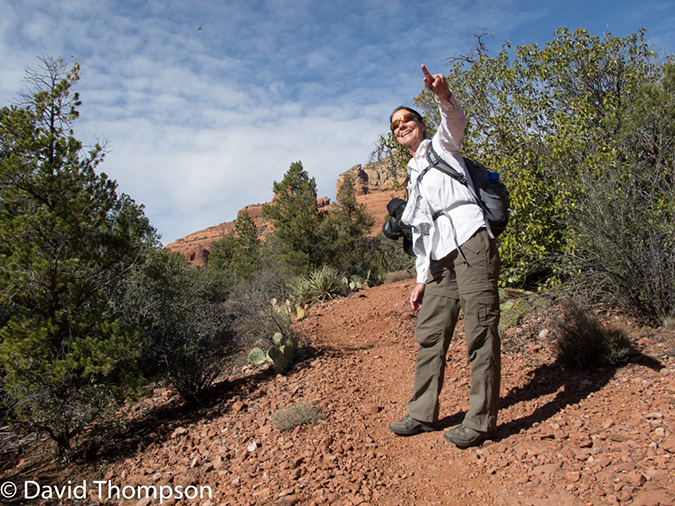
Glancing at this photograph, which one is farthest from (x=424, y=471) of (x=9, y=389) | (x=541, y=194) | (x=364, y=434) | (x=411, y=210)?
(x=541, y=194)

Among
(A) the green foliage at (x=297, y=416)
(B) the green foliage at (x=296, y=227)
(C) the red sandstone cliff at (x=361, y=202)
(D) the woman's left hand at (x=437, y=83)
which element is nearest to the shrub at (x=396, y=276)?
(B) the green foliage at (x=296, y=227)

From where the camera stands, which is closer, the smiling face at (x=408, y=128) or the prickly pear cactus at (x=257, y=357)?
the smiling face at (x=408, y=128)

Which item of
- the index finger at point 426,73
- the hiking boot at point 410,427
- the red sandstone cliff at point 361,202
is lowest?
the hiking boot at point 410,427

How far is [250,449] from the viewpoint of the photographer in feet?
10.0

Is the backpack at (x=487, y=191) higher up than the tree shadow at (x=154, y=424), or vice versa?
the backpack at (x=487, y=191)

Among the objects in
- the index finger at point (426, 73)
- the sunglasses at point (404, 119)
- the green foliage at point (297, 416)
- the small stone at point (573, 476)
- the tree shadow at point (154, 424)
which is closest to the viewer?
the small stone at point (573, 476)

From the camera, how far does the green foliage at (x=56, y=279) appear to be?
3.29 metres

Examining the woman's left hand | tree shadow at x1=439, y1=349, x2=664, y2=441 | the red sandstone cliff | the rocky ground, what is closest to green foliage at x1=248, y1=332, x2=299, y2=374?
the rocky ground

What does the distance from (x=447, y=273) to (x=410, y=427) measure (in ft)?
3.38

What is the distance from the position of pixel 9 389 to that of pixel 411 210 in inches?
128

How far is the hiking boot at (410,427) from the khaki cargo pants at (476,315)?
1.17ft

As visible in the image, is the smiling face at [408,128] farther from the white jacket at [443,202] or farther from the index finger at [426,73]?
→ the index finger at [426,73]

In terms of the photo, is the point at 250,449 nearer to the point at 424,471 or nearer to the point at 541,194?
the point at 424,471

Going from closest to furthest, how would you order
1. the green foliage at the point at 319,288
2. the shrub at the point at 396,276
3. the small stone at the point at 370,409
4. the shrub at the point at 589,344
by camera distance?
the shrub at the point at 589,344 < the small stone at the point at 370,409 < the green foliage at the point at 319,288 < the shrub at the point at 396,276
